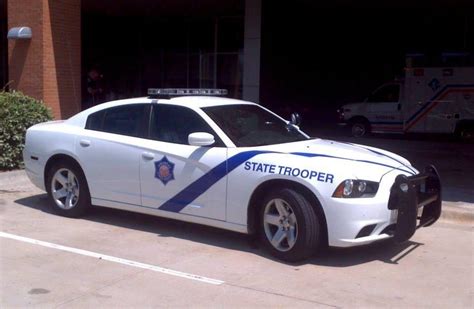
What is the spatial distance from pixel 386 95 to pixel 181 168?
50.3ft

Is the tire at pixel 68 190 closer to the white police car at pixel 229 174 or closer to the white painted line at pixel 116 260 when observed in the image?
the white police car at pixel 229 174

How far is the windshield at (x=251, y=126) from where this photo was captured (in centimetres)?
698

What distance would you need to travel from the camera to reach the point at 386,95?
68.9ft

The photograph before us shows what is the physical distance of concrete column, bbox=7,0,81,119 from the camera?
520 inches

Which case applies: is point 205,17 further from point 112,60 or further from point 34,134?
point 34,134

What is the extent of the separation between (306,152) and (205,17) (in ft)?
61.3

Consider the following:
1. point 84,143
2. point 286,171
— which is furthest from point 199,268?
point 84,143

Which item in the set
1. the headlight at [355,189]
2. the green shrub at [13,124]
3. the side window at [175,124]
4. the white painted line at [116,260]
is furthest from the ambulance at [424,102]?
the white painted line at [116,260]

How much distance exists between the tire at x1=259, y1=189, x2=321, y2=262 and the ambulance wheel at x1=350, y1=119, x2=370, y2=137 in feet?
49.8

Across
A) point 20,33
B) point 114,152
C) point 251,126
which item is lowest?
point 114,152

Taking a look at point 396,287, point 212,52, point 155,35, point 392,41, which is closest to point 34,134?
point 396,287

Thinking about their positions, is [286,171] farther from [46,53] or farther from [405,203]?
[46,53]

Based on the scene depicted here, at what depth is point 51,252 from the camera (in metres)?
6.62

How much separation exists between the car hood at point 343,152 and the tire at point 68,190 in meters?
2.66
